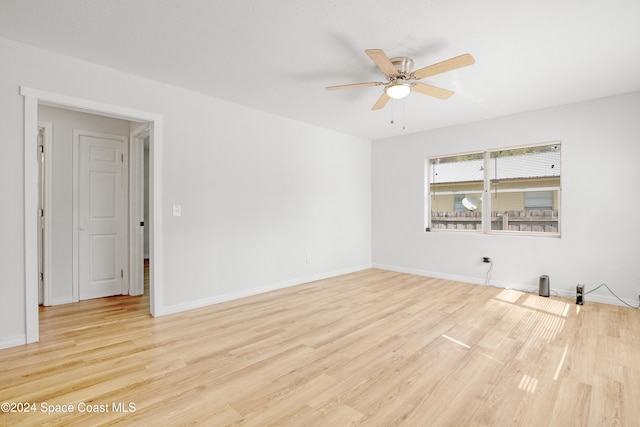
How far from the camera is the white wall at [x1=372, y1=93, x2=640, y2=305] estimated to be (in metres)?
3.66

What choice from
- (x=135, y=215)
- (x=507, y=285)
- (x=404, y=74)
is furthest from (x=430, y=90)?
(x=135, y=215)

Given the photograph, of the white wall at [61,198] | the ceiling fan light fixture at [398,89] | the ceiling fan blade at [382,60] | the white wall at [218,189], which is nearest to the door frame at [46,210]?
the white wall at [61,198]

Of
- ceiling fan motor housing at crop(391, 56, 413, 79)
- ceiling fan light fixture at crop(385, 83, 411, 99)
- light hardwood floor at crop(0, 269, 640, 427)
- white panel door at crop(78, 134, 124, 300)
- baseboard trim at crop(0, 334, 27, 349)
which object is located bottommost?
light hardwood floor at crop(0, 269, 640, 427)

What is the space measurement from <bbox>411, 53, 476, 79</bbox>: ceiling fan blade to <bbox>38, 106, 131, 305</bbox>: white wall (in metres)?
4.20

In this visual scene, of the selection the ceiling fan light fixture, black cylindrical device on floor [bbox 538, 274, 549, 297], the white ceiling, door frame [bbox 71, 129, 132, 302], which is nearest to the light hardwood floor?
black cylindrical device on floor [bbox 538, 274, 549, 297]

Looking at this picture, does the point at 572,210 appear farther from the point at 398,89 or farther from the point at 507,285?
the point at 398,89

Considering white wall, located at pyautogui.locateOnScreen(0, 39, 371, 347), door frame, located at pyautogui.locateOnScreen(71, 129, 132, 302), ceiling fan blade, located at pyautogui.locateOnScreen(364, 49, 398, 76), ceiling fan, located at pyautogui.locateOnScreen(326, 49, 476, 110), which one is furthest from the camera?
door frame, located at pyautogui.locateOnScreen(71, 129, 132, 302)

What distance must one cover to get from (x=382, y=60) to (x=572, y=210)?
3.40 m

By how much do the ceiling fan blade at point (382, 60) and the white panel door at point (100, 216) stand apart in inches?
149

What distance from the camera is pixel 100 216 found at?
418 centimetres

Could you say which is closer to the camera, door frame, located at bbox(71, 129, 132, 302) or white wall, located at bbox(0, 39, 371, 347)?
white wall, located at bbox(0, 39, 371, 347)

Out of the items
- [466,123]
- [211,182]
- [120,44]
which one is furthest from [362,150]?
[120,44]

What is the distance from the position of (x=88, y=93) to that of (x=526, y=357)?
4.44m

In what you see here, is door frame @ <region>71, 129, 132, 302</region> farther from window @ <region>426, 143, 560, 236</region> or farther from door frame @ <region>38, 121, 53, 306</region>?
window @ <region>426, 143, 560, 236</region>
